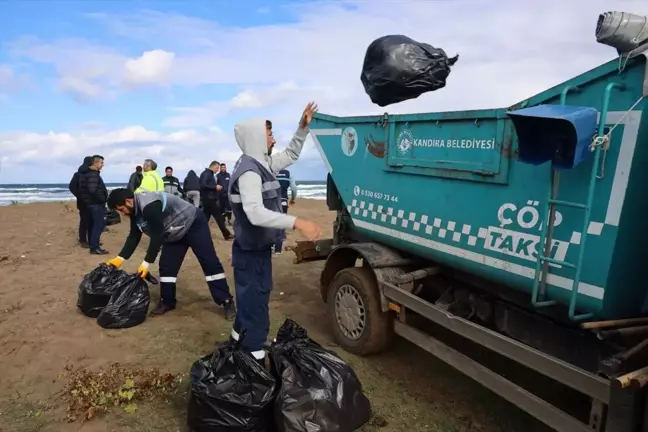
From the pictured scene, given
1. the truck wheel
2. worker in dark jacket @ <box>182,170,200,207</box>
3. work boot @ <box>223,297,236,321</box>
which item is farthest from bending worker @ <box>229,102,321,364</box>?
worker in dark jacket @ <box>182,170,200,207</box>

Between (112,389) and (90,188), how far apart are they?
6.34m

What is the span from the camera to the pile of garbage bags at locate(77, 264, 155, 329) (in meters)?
4.97

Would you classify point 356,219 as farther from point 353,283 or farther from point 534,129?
point 534,129

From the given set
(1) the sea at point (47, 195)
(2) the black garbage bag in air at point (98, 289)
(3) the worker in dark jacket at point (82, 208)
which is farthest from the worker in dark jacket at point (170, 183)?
(1) the sea at point (47, 195)

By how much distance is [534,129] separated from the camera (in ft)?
8.54

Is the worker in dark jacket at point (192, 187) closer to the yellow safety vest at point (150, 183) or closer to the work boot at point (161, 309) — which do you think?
the yellow safety vest at point (150, 183)

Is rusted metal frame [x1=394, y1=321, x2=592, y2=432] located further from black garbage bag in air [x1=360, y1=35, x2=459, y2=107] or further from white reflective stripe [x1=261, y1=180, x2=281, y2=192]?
black garbage bag in air [x1=360, y1=35, x2=459, y2=107]

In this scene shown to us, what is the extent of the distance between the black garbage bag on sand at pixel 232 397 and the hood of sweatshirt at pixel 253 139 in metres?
1.41

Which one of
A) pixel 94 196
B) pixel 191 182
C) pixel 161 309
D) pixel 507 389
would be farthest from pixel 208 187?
pixel 507 389

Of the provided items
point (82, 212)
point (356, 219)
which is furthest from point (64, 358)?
point (82, 212)

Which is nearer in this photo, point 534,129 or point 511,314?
point 534,129

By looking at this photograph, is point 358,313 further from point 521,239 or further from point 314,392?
point 521,239

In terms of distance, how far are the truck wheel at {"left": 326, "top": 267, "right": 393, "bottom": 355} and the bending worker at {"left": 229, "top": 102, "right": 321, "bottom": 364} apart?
885 millimetres

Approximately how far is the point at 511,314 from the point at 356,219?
1759mm
